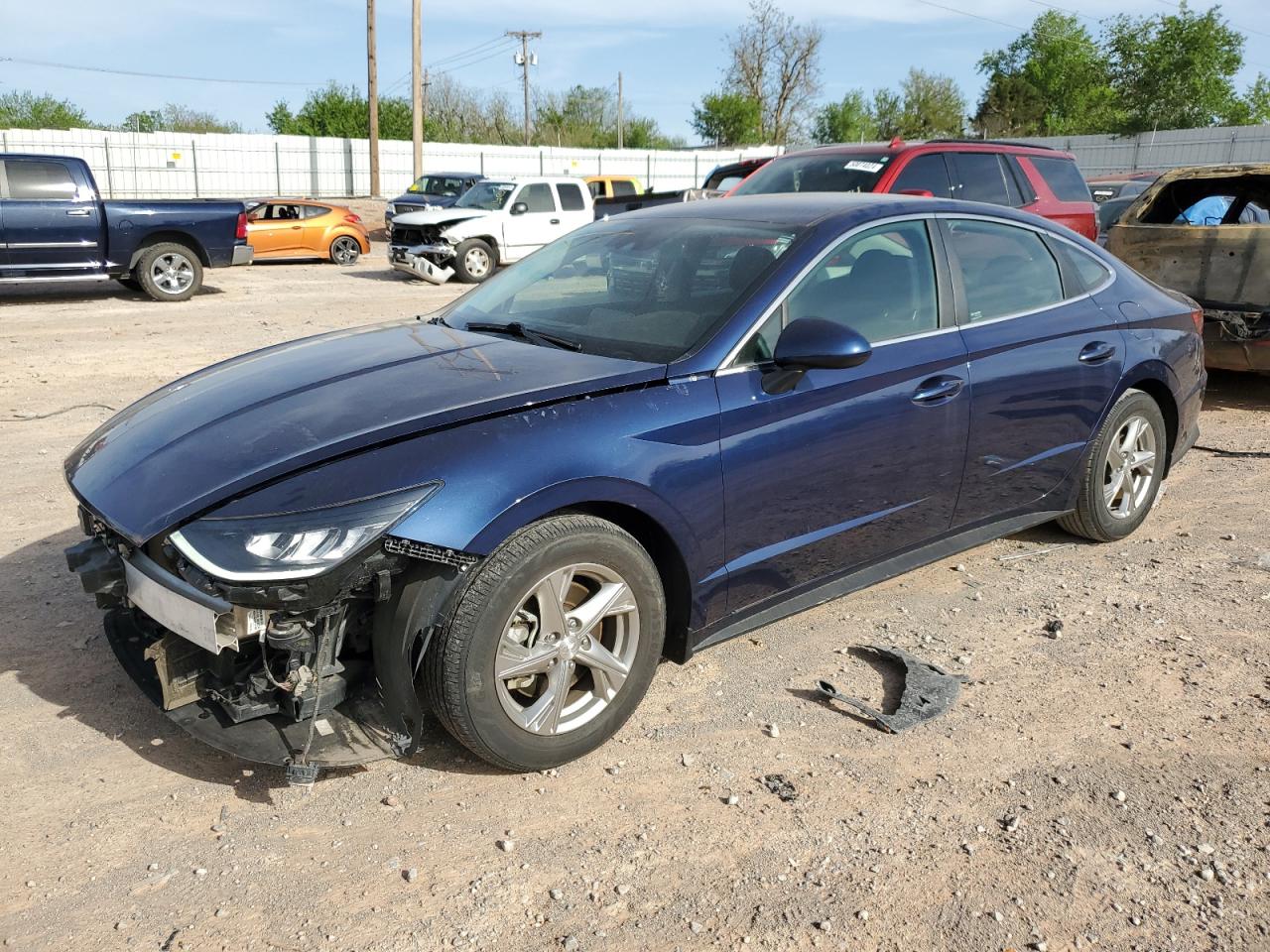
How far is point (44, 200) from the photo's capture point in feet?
43.9

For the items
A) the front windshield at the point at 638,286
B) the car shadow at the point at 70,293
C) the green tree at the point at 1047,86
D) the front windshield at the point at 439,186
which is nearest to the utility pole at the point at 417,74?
the front windshield at the point at 439,186

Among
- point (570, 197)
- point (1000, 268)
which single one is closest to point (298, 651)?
point (1000, 268)

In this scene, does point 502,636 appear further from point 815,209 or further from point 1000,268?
point 1000,268

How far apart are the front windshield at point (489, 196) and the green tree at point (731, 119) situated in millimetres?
51824

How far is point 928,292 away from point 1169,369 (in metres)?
1.75

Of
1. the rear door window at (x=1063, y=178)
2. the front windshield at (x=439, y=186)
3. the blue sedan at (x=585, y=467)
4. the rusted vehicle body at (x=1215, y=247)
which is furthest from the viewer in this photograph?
the front windshield at (x=439, y=186)

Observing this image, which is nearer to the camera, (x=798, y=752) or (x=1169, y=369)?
(x=798, y=752)

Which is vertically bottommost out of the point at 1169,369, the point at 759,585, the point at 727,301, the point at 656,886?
the point at 656,886

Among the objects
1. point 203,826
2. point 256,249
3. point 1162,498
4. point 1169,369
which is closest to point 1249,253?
point 1162,498

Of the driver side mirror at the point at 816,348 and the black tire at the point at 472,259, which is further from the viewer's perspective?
the black tire at the point at 472,259

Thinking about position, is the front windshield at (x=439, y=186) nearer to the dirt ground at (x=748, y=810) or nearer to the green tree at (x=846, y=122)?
the dirt ground at (x=748, y=810)

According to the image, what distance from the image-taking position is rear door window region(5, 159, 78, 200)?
43.6 feet

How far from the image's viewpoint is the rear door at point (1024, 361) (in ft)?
13.9

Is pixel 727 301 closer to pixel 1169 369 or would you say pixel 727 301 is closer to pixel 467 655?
pixel 467 655
